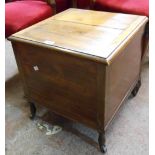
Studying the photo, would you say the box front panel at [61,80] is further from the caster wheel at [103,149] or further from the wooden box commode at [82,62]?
the caster wheel at [103,149]

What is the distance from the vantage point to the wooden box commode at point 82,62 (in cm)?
88

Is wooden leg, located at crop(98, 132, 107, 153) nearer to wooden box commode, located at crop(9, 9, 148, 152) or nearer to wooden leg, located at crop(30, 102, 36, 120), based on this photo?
wooden box commode, located at crop(9, 9, 148, 152)

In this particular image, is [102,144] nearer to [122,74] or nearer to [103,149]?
[103,149]

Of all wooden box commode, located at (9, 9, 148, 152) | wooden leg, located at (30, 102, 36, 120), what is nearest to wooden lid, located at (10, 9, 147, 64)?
wooden box commode, located at (9, 9, 148, 152)

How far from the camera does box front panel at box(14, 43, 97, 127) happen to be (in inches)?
36.0

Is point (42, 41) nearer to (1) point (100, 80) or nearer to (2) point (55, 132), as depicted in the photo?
(1) point (100, 80)

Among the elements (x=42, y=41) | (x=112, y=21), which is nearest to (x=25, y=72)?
(x=42, y=41)

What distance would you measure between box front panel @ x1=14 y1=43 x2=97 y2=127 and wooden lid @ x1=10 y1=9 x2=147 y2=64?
49 millimetres

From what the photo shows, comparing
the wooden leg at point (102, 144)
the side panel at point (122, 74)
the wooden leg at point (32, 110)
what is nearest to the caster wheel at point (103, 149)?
the wooden leg at point (102, 144)

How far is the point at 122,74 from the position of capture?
1065mm

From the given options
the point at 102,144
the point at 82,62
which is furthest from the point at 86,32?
the point at 102,144

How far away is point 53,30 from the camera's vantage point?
107 centimetres

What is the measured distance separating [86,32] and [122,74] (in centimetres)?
27

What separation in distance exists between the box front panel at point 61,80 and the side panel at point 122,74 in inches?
2.8
